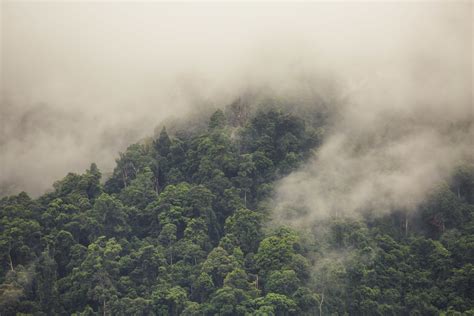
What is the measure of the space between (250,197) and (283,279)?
44.0 feet

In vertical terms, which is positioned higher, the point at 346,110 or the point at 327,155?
the point at 346,110

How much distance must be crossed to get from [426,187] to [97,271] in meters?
29.9

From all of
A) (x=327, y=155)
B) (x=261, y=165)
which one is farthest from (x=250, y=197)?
(x=327, y=155)

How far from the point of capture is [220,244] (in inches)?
2741

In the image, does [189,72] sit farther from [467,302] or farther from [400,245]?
[467,302]

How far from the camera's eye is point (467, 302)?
215 feet

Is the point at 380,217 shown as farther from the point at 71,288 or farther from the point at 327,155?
the point at 71,288

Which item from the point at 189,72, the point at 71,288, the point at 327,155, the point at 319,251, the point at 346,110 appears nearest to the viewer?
the point at 71,288

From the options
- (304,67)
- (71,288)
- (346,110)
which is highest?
(304,67)

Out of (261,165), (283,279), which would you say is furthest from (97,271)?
(261,165)

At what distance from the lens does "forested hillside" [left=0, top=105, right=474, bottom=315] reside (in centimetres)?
6450

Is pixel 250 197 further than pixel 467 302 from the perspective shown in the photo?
Yes

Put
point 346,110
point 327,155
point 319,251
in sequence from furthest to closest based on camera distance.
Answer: point 346,110 → point 327,155 → point 319,251

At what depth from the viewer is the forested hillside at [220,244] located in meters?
64.5
